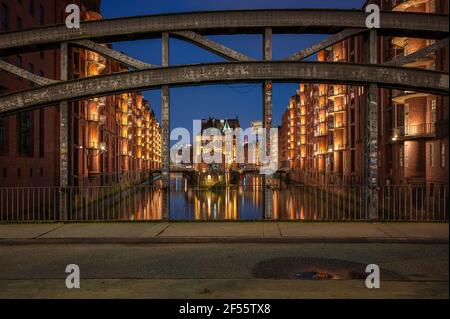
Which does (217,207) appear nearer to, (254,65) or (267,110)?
(267,110)

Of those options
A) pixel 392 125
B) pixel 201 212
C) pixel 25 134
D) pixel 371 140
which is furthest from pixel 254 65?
pixel 392 125

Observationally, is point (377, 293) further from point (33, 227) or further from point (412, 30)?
point (33, 227)

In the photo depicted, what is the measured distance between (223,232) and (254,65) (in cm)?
569

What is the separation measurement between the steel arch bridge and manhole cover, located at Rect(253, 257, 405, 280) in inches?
207

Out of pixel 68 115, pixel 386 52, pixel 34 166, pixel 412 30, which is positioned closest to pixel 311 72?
pixel 412 30

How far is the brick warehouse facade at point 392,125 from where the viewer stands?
25.1 metres

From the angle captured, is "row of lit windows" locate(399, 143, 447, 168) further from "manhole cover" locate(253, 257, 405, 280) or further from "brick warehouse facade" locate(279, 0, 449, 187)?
"manhole cover" locate(253, 257, 405, 280)

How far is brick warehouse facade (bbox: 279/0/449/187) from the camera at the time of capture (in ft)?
82.4

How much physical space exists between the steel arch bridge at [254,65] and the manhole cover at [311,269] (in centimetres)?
525

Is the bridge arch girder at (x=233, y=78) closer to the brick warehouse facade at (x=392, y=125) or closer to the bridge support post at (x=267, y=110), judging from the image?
the bridge support post at (x=267, y=110)

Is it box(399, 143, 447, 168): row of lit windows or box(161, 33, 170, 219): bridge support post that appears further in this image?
box(399, 143, 447, 168): row of lit windows

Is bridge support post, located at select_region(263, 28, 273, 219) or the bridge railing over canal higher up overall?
Result: bridge support post, located at select_region(263, 28, 273, 219)

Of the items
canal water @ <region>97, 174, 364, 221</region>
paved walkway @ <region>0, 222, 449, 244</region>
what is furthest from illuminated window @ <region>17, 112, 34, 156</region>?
paved walkway @ <region>0, 222, 449, 244</region>

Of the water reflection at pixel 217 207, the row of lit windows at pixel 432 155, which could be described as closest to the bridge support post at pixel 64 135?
the water reflection at pixel 217 207
